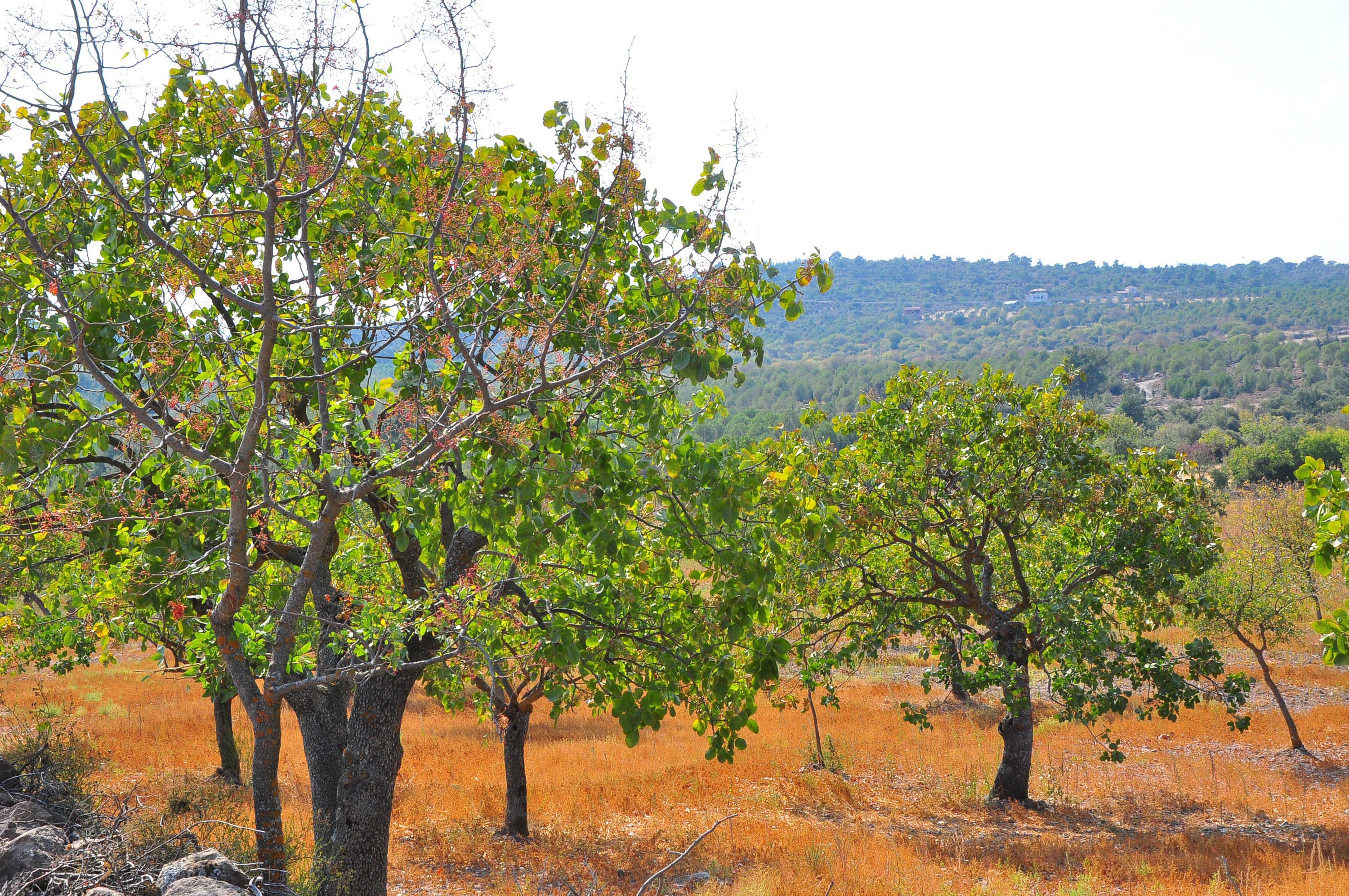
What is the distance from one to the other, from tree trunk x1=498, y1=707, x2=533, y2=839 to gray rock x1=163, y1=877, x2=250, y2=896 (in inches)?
370

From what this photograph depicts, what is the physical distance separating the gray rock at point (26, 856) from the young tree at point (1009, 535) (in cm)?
759

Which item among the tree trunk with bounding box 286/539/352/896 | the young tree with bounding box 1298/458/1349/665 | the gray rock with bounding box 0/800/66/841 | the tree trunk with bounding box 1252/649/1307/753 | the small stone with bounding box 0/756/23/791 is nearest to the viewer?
the gray rock with bounding box 0/800/66/841

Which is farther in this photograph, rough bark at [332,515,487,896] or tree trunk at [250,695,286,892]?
rough bark at [332,515,487,896]

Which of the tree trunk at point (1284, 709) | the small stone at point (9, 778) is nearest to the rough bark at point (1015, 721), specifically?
the tree trunk at point (1284, 709)

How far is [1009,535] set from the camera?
490 inches

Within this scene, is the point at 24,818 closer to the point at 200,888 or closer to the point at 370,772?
the point at 200,888

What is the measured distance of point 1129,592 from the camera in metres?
12.6

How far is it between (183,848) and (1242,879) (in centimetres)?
1155

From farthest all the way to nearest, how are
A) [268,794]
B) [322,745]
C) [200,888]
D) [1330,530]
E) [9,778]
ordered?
[322,745]
[9,778]
[1330,530]
[268,794]
[200,888]

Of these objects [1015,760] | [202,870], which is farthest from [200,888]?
[1015,760]

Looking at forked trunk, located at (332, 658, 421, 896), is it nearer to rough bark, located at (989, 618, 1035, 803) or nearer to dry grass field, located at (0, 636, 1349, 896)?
dry grass field, located at (0, 636, 1349, 896)

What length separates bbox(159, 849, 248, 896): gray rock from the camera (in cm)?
391

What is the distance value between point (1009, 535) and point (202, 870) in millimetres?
11247

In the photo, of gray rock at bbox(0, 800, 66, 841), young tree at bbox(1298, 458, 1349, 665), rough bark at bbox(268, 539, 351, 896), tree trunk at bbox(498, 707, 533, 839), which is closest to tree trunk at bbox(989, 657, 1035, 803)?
tree trunk at bbox(498, 707, 533, 839)
